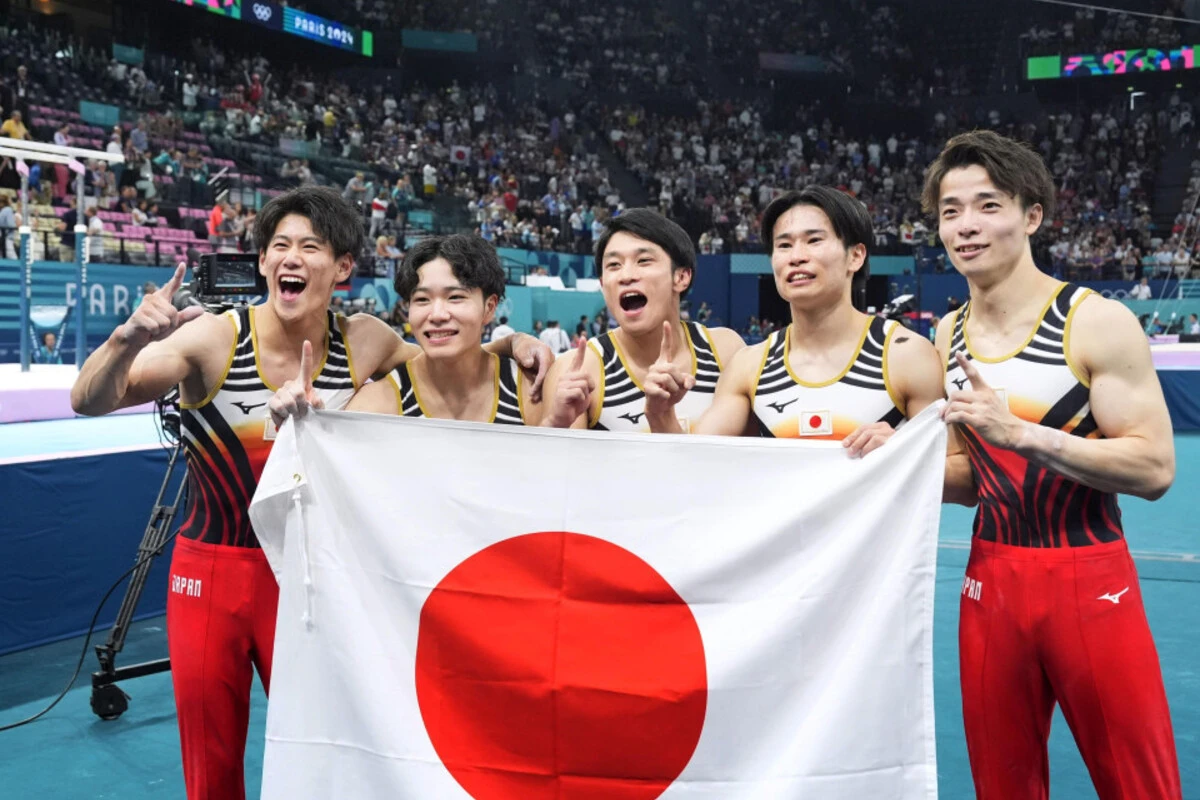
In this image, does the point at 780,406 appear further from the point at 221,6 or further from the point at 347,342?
the point at 221,6

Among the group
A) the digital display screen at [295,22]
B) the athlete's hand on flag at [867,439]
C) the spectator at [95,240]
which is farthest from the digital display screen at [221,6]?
the athlete's hand on flag at [867,439]

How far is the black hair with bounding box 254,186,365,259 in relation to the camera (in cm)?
296

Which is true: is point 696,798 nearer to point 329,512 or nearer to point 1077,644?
point 1077,644

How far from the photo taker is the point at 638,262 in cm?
310

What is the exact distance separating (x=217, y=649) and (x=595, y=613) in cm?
104

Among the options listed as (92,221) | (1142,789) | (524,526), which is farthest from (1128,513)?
(92,221)

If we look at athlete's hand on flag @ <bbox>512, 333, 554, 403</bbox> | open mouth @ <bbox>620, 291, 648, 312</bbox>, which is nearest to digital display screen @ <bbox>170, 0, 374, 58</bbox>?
athlete's hand on flag @ <bbox>512, 333, 554, 403</bbox>

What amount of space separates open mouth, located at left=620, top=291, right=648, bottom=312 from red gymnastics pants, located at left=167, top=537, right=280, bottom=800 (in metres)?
1.21

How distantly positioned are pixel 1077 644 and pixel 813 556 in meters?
0.64

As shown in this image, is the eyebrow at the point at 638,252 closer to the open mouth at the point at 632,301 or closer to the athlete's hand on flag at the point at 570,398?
the open mouth at the point at 632,301

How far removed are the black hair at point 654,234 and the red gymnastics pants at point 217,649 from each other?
132 centimetres

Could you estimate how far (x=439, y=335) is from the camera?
291 cm

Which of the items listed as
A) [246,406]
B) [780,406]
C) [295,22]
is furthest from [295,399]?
[295,22]

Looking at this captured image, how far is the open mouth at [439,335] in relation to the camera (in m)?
2.90
